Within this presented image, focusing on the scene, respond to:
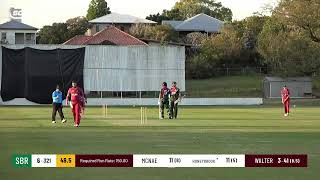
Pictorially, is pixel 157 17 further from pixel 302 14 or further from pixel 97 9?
pixel 302 14

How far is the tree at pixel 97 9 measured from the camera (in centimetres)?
14612

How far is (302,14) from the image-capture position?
67.3m

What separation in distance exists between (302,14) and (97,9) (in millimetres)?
84998

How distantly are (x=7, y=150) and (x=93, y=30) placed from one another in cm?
10868

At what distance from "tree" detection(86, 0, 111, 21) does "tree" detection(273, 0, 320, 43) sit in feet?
262

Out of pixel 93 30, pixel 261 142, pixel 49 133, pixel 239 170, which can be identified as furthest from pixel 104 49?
pixel 93 30

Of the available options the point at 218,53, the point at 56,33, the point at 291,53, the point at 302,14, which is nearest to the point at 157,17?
the point at 56,33

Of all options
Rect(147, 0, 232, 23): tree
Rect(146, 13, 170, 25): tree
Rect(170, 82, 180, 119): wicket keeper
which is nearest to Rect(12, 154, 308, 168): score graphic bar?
Rect(170, 82, 180, 119): wicket keeper

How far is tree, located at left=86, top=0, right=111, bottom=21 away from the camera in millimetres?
146125

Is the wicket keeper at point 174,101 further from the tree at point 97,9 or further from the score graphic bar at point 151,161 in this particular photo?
the tree at point 97,9

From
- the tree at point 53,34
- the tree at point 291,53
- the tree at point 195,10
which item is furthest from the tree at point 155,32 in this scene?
the tree at point 195,10

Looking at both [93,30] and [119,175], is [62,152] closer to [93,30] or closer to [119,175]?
[119,175]

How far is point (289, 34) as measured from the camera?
78000 millimetres

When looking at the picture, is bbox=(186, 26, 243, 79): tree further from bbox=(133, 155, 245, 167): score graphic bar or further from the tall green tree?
bbox=(133, 155, 245, 167): score graphic bar
